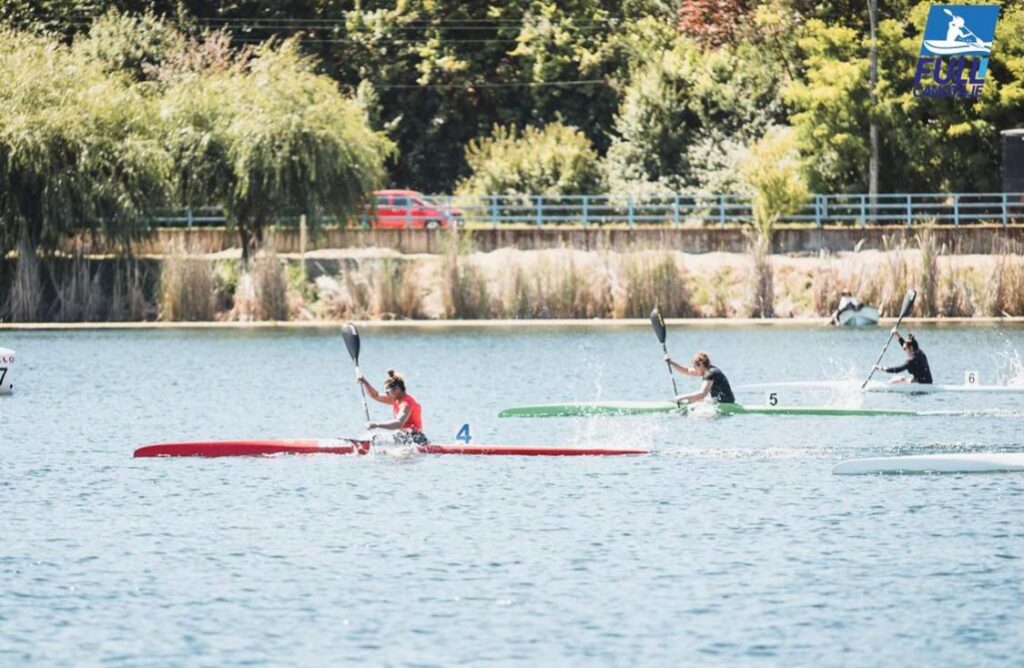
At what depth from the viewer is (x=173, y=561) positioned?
70.7 feet

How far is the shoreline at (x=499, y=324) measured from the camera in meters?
52.7

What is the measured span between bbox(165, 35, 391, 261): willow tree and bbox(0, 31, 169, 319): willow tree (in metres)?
1.08

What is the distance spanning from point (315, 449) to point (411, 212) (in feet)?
113

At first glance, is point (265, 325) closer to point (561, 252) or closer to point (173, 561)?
point (561, 252)

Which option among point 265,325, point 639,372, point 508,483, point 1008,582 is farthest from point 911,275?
point 1008,582

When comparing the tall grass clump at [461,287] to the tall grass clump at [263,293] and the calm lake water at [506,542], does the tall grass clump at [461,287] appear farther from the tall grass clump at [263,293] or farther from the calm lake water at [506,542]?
the calm lake water at [506,542]

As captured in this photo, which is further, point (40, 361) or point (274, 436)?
point (40, 361)

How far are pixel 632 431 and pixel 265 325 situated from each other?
23183mm

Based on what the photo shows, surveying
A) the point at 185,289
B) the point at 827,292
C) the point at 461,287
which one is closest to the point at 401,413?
the point at 461,287

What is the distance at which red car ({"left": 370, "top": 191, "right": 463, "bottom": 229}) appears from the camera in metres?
59.8

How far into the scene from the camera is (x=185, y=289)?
54.4m

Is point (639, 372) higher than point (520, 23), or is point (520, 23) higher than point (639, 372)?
point (520, 23)

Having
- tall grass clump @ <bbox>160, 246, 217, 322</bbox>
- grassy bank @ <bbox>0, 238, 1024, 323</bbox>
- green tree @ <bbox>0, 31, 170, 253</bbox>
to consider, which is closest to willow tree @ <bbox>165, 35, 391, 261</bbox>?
green tree @ <bbox>0, 31, 170, 253</bbox>

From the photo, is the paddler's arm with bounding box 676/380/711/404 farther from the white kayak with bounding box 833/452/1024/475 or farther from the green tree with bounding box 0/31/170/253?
the green tree with bounding box 0/31/170/253
